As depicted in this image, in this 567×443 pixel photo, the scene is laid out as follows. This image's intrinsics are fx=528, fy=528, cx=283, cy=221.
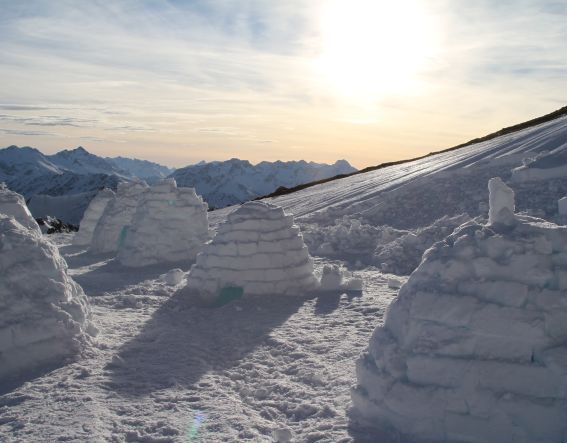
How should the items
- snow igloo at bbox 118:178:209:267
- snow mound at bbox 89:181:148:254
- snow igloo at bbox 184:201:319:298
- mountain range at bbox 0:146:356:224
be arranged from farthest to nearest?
mountain range at bbox 0:146:356:224, snow mound at bbox 89:181:148:254, snow igloo at bbox 118:178:209:267, snow igloo at bbox 184:201:319:298

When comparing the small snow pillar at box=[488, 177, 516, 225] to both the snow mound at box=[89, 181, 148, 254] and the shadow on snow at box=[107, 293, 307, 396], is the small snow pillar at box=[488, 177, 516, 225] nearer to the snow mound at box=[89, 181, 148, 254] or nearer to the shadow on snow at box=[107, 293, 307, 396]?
the shadow on snow at box=[107, 293, 307, 396]

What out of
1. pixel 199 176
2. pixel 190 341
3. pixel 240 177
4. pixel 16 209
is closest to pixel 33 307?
pixel 190 341

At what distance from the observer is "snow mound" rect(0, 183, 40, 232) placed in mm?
10695

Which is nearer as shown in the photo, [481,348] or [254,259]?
[481,348]

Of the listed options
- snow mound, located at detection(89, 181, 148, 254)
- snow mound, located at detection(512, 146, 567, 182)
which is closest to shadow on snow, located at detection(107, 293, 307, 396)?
snow mound, located at detection(89, 181, 148, 254)

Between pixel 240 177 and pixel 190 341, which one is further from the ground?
pixel 240 177

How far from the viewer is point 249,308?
8562 mm

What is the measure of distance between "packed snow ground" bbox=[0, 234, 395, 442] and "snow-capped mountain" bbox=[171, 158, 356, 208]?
13300 cm

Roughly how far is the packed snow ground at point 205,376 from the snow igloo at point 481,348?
633mm

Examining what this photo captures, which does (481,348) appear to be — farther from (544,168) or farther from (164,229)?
(544,168)

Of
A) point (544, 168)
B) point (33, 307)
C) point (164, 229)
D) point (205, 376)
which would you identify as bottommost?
point (205, 376)

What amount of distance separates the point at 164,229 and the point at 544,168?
415 inches

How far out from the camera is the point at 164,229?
13555 mm

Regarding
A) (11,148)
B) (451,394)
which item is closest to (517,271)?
(451,394)
